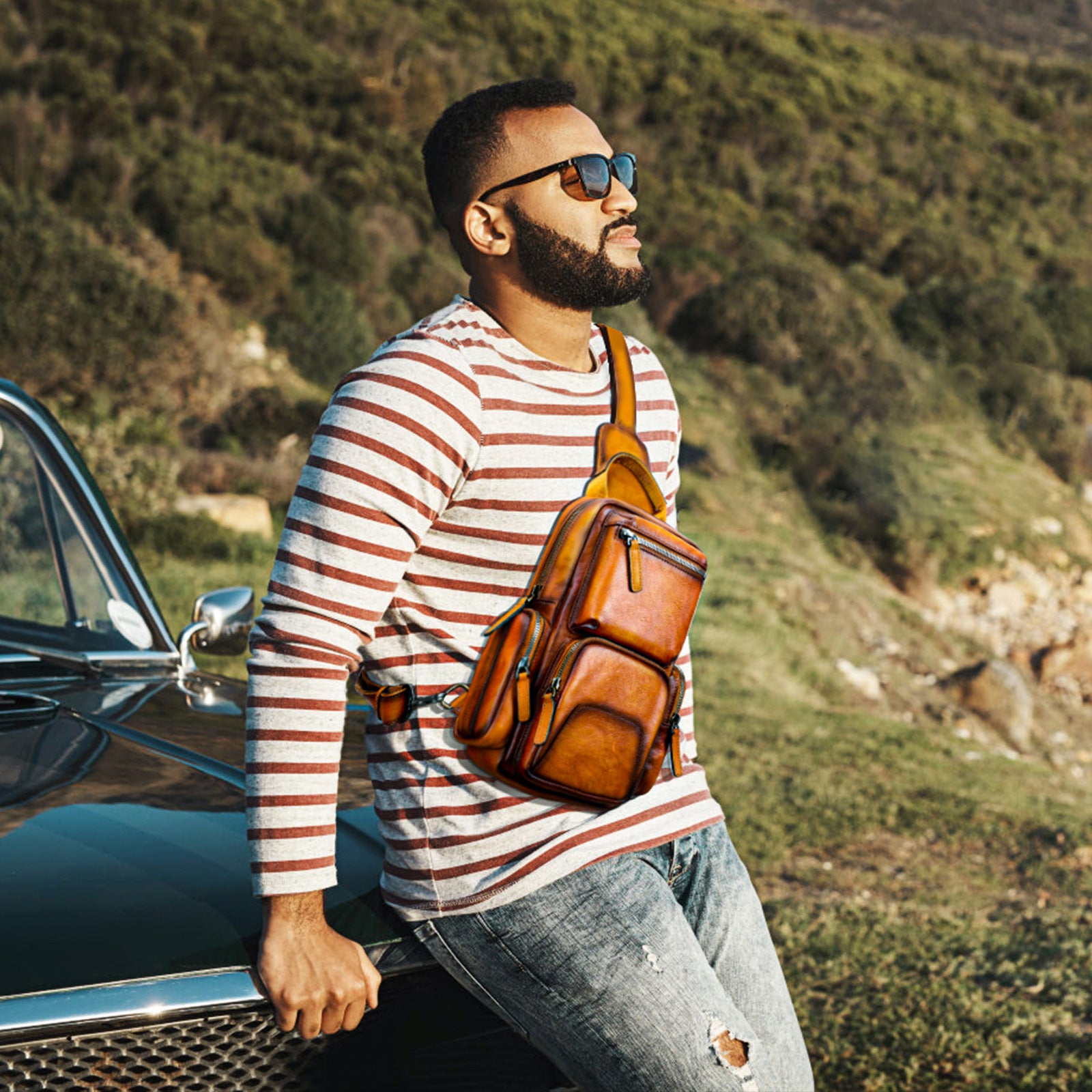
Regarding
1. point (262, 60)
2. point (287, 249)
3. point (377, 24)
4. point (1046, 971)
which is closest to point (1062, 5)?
point (377, 24)

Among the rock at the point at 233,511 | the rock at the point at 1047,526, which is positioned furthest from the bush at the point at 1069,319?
the rock at the point at 233,511

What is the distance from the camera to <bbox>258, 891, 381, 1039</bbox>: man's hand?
154 centimetres

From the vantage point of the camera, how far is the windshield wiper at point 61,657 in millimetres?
2508

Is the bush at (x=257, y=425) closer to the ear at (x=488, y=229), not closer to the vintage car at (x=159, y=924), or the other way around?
the vintage car at (x=159, y=924)

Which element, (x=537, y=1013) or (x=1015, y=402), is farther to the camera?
(x=1015, y=402)

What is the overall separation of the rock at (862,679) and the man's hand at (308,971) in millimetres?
10983

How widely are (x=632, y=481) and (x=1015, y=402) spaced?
976 inches

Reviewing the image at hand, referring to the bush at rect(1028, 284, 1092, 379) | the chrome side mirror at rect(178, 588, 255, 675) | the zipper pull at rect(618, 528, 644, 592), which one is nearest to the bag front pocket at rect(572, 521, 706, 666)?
the zipper pull at rect(618, 528, 644, 592)

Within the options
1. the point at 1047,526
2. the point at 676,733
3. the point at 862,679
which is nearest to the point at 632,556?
the point at 676,733

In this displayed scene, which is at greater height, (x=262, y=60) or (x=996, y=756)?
(x=262, y=60)

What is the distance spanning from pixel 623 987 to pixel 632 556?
522 mm

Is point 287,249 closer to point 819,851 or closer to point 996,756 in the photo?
point 996,756

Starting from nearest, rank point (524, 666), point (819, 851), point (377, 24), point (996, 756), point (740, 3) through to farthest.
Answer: point (524, 666) → point (819, 851) → point (996, 756) → point (377, 24) → point (740, 3)

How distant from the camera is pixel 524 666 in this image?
62.8 inches
